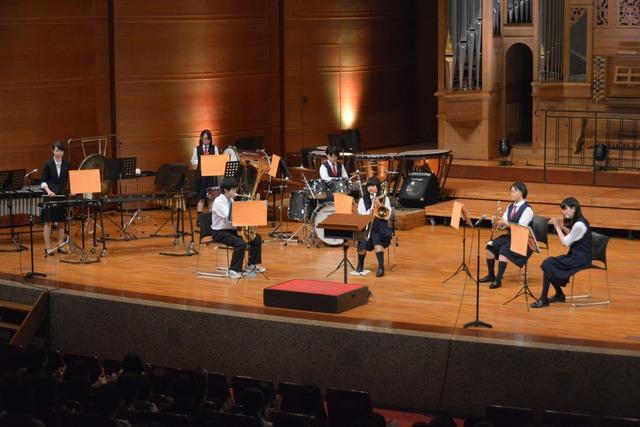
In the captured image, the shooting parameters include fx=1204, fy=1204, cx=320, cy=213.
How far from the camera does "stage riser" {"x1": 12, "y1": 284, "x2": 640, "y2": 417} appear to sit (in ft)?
27.8

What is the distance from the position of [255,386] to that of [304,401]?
0.34 m

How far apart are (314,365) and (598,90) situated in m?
7.31

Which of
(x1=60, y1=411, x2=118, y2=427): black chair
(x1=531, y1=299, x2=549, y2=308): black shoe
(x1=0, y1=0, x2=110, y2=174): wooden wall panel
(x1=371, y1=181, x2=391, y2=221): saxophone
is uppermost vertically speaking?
(x1=0, y1=0, x2=110, y2=174): wooden wall panel

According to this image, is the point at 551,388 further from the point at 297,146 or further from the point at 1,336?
the point at 297,146

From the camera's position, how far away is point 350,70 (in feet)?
55.7

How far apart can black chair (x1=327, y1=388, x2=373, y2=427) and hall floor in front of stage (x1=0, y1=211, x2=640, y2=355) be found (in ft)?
4.66

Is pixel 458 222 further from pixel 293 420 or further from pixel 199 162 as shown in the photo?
pixel 199 162

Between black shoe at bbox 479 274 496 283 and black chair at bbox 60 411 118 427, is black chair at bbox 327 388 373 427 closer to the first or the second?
black chair at bbox 60 411 118 427

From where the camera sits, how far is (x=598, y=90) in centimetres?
1506

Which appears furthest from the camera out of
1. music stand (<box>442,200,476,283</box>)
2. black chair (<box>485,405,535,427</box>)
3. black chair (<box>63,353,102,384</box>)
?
music stand (<box>442,200,476,283</box>)

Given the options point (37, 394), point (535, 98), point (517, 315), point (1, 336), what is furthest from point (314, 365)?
point (535, 98)

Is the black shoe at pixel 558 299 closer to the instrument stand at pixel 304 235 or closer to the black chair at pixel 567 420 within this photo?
the black chair at pixel 567 420

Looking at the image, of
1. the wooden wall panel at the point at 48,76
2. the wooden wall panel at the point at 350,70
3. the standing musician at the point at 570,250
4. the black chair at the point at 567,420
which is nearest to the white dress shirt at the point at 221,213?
the standing musician at the point at 570,250

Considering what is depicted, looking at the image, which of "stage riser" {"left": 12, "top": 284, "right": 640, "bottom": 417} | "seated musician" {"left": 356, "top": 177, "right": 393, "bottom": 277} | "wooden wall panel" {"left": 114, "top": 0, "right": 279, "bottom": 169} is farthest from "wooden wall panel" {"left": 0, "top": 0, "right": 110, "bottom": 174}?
"seated musician" {"left": 356, "top": 177, "right": 393, "bottom": 277}
